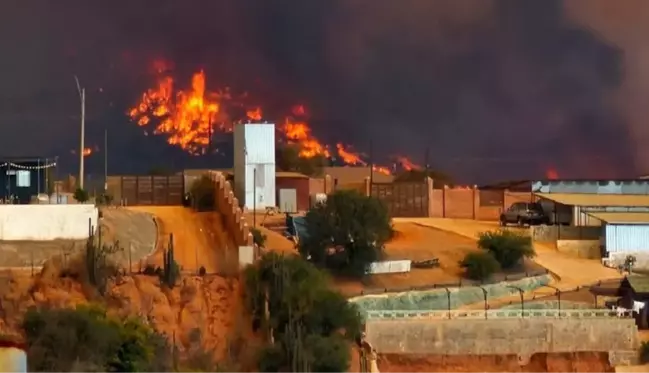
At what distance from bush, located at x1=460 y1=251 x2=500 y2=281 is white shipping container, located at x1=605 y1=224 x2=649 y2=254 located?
6842 mm

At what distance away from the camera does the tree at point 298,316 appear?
28.4 metres

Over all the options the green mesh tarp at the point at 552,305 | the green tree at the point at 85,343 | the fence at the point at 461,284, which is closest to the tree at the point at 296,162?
the fence at the point at 461,284

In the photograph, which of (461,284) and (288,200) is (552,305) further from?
(288,200)

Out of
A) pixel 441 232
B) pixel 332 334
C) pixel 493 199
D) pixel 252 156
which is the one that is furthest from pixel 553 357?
pixel 493 199

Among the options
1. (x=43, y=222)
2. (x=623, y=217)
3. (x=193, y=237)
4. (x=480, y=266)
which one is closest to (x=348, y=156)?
Answer: (x=623, y=217)

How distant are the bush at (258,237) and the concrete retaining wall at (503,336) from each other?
6142 millimetres

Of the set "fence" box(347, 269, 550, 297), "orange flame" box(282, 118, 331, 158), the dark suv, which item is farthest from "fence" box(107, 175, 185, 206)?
"orange flame" box(282, 118, 331, 158)

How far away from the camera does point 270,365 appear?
2847 cm

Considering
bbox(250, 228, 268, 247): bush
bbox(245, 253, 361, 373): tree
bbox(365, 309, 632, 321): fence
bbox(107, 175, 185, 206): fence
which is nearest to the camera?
bbox(245, 253, 361, 373): tree

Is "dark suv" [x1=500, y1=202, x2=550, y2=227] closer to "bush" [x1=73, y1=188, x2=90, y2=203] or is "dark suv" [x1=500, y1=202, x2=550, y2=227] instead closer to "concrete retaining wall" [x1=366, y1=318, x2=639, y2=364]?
"concrete retaining wall" [x1=366, y1=318, x2=639, y2=364]

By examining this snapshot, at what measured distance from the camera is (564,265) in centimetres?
4216

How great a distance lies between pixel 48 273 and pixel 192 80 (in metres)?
46.2

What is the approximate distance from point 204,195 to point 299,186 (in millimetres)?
7440

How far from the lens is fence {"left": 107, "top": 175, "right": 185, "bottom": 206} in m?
49.8
